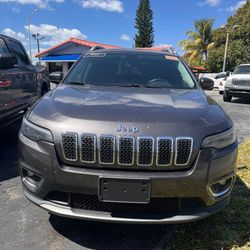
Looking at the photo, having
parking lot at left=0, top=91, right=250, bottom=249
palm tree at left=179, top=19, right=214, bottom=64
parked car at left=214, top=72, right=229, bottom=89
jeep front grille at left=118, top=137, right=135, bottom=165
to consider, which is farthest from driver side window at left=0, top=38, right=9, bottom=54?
palm tree at left=179, top=19, right=214, bottom=64

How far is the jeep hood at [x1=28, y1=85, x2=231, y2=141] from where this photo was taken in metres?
2.59

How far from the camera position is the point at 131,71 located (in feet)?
13.8

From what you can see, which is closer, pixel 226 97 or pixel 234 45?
pixel 226 97

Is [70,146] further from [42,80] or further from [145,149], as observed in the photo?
[42,80]

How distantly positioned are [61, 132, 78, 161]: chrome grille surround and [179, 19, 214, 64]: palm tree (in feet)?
148

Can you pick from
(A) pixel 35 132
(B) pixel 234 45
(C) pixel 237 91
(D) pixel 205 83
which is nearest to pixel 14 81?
(D) pixel 205 83

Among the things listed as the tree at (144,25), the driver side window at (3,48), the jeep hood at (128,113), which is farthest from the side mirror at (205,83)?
the tree at (144,25)

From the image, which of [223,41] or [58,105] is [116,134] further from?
[223,41]

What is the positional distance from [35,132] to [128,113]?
76cm

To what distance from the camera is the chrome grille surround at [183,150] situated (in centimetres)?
254

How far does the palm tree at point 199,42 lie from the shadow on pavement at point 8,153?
1634 inches

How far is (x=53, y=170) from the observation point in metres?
2.62

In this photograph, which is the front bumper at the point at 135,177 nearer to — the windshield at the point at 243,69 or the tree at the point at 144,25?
the windshield at the point at 243,69

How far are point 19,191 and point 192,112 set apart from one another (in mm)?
2336
